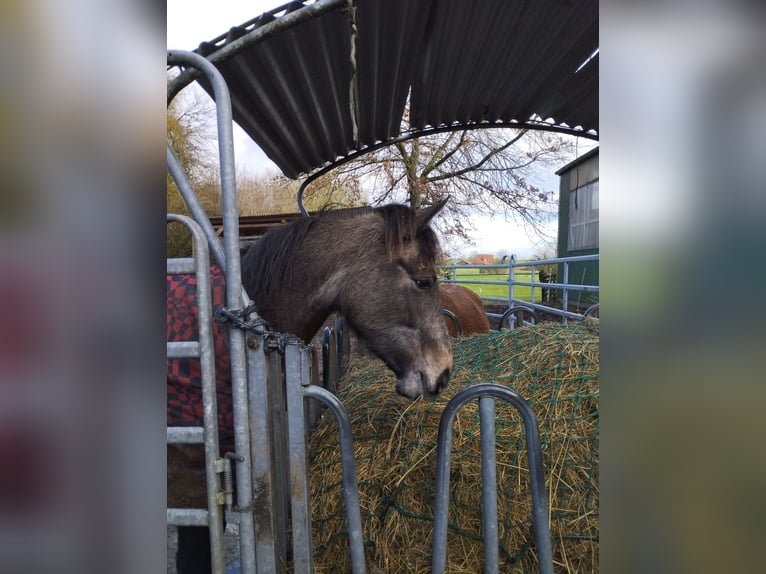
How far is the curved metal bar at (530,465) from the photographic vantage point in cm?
133

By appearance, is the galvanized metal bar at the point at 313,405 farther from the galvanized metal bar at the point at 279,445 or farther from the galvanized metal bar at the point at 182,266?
the galvanized metal bar at the point at 182,266

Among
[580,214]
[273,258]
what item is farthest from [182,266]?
[580,214]

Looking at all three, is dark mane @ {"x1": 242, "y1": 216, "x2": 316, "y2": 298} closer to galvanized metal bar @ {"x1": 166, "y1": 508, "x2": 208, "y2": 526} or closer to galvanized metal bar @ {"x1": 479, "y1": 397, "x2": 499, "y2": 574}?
galvanized metal bar @ {"x1": 166, "y1": 508, "x2": 208, "y2": 526}

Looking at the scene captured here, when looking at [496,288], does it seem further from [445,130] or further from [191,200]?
[191,200]

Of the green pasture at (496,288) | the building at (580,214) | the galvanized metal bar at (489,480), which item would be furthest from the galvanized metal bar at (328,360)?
the green pasture at (496,288)

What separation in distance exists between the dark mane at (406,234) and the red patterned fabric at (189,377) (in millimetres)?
914

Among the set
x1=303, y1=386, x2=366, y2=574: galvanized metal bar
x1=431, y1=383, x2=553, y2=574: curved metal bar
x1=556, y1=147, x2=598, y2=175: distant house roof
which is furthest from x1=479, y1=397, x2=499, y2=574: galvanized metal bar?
x1=556, y1=147, x2=598, y2=175: distant house roof

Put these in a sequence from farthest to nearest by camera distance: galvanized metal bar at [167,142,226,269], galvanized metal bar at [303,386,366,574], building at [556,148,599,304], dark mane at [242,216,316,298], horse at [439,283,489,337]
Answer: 1. building at [556,148,599,304]
2. horse at [439,283,489,337]
3. dark mane at [242,216,316,298]
4. galvanized metal bar at [303,386,366,574]
5. galvanized metal bar at [167,142,226,269]

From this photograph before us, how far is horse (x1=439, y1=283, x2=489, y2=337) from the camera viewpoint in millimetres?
5934

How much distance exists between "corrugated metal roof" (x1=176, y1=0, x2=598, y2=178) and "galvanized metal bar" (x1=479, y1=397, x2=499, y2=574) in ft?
4.80

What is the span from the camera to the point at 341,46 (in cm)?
235
